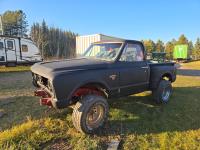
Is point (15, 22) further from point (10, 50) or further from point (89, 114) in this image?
point (89, 114)

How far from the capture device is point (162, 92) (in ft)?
20.0

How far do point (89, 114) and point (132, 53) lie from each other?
218 centimetres

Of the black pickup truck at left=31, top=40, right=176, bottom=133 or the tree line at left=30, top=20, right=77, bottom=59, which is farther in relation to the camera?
the tree line at left=30, top=20, right=77, bottom=59

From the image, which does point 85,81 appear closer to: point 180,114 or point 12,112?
point 12,112

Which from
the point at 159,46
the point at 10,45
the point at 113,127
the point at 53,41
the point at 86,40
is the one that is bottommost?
the point at 113,127

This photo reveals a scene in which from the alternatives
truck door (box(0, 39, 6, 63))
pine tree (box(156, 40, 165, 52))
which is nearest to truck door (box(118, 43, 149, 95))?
truck door (box(0, 39, 6, 63))

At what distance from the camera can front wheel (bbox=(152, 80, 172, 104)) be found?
19.8 ft

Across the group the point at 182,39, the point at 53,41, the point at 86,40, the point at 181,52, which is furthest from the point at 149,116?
the point at 182,39

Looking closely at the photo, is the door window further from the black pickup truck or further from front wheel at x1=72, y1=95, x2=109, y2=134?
front wheel at x1=72, y1=95, x2=109, y2=134

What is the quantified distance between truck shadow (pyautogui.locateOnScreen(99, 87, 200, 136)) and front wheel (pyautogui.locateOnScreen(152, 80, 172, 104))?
0.57 ft

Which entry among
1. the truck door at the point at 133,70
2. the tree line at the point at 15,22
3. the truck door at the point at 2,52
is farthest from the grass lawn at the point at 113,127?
the tree line at the point at 15,22

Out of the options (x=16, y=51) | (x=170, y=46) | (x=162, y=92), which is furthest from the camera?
(x=170, y=46)

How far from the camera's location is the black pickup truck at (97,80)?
12.4 ft

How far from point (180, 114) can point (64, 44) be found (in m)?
32.9
